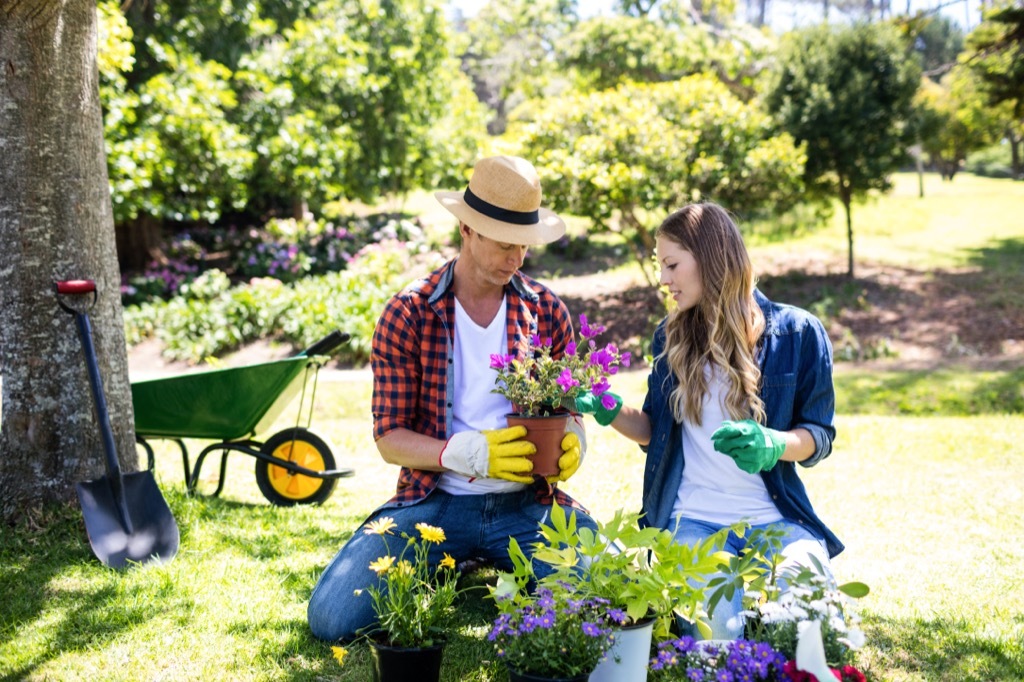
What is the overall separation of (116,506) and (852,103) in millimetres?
9684

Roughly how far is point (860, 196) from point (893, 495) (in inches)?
308

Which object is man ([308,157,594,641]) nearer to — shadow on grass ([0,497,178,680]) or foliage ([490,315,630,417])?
foliage ([490,315,630,417])

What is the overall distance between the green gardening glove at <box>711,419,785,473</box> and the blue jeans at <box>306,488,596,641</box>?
582 mm

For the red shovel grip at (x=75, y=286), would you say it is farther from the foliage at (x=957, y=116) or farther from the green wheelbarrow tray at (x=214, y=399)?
the foliage at (x=957, y=116)

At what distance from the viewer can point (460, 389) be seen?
2.80 metres

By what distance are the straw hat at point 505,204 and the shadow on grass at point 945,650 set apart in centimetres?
156

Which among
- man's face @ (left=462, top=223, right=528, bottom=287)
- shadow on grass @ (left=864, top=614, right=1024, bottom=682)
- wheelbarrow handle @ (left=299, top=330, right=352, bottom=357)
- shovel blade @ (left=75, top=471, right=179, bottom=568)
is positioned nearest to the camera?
shadow on grass @ (left=864, top=614, right=1024, bottom=682)

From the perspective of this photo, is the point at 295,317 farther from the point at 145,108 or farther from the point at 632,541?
the point at 632,541

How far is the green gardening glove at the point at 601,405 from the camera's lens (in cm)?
247

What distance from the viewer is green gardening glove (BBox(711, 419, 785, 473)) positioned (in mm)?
2303

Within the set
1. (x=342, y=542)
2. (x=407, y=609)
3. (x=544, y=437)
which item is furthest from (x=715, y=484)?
(x=342, y=542)

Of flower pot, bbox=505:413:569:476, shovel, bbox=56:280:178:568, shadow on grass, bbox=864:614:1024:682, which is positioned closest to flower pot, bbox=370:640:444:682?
flower pot, bbox=505:413:569:476

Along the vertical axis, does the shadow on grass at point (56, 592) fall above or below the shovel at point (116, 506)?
below

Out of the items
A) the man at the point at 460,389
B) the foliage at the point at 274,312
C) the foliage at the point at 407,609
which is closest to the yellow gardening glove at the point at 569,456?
the man at the point at 460,389
